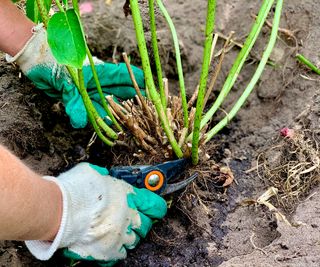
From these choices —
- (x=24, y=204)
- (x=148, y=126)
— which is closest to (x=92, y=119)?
(x=148, y=126)

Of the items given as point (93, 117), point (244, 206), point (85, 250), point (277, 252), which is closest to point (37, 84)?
point (93, 117)

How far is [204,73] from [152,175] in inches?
12.7

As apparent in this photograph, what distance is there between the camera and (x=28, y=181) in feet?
3.47

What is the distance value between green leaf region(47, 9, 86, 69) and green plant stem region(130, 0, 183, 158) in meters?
0.21

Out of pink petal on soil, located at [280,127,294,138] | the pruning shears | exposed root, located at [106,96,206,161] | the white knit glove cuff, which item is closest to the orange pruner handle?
the pruning shears

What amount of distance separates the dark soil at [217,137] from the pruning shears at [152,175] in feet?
0.27

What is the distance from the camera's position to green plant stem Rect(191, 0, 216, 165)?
41.5 inches

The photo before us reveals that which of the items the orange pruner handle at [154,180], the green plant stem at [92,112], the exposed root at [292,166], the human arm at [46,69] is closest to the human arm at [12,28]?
the human arm at [46,69]

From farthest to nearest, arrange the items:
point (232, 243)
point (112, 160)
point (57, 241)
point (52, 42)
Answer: point (112, 160), point (232, 243), point (57, 241), point (52, 42)

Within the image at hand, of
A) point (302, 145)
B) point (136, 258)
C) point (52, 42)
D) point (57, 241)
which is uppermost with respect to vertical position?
point (52, 42)

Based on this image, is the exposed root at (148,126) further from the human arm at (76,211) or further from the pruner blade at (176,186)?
the human arm at (76,211)

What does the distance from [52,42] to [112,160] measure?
71cm

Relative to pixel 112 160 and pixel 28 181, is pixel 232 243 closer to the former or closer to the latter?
pixel 112 160

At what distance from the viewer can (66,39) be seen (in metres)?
0.94
